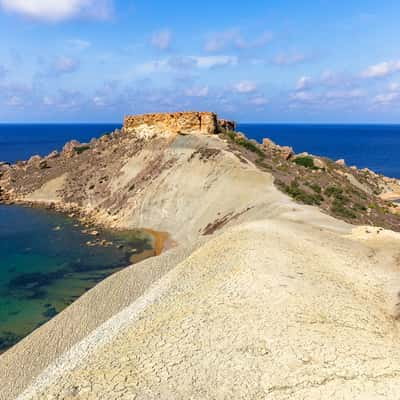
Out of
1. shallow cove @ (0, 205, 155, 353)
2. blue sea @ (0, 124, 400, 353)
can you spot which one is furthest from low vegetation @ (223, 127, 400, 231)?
blue sea @ (0, 124, 400, 353)

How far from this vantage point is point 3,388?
53.7 feet

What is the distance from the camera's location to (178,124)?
5812 cm

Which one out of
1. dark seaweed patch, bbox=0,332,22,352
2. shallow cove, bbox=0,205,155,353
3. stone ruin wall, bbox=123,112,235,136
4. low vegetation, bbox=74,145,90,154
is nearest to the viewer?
dark seaweed patch, bbox=0,332,22,352

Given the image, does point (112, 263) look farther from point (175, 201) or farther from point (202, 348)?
point (202, 348)

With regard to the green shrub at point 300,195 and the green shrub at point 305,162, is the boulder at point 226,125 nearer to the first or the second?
the green shrub at point 305,162

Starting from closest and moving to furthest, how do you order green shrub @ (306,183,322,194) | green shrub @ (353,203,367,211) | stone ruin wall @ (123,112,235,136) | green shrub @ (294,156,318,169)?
green shrub @ (353,203,367,211), green shrub @ (306,183,322,194), green shrub @ (294,156,318,169), stone ruin wall @ (123,112,235,136)

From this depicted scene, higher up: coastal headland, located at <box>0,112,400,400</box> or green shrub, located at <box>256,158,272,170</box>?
green shrub, located at <box>256,158,272,170</box>

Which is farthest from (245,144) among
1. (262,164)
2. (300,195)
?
(300,195)

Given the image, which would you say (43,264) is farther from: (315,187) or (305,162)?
(305,162)

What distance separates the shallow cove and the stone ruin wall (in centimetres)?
1928

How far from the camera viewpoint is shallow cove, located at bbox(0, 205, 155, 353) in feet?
85.3

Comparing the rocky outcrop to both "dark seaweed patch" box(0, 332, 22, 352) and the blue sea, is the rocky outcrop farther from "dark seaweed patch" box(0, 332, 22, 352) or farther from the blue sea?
"dark seaweed patch" box(0, 332, 22, 352)

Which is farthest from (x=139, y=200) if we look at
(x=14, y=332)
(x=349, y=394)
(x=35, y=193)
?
(x=349, y=394)

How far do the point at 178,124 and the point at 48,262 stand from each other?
3002cm
